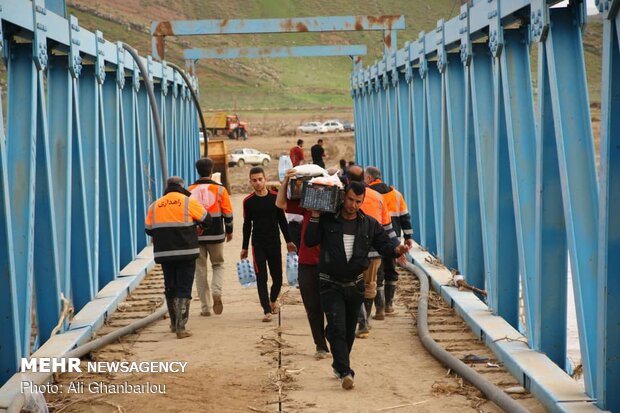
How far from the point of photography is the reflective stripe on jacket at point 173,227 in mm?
10789

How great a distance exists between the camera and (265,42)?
133500 mm

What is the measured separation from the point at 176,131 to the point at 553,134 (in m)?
17.9

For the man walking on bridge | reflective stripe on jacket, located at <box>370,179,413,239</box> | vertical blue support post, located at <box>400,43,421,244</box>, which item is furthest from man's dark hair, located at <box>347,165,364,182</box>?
vertical blue support post, located at <box>400,43,421,244</box>

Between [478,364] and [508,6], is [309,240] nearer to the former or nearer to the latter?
[478,364]

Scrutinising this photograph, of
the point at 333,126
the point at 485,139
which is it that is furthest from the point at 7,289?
the point at 333,126

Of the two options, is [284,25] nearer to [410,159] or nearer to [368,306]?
[410,159]

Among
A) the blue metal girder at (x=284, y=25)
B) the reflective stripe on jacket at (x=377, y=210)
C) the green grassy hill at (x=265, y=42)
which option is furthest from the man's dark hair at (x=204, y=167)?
the green grassy hill at (x=265, y=42)

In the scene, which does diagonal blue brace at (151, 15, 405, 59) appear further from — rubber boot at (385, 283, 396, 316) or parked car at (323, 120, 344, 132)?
parked car at (323, 120, 344, 132)

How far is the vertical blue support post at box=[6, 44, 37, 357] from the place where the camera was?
29.9ft

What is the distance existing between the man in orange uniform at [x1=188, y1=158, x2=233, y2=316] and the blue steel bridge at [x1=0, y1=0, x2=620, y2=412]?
1131 mm

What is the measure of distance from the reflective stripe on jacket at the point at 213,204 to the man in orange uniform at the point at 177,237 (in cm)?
74

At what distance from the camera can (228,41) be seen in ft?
413

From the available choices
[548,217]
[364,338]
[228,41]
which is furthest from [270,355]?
[228,41]

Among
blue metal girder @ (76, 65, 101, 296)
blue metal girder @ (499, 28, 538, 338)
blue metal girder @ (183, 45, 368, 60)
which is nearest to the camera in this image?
blue metal girder @ (499, 28, 538, 338)
